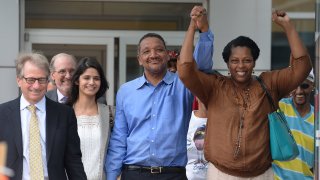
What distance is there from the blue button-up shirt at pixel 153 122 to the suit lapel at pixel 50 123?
2.40 ft

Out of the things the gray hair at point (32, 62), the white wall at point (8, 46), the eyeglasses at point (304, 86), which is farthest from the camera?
the white wall at point (8, 46)

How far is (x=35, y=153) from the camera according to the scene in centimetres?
443

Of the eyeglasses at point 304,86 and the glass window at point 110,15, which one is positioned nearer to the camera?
the eyeglasses at point 304,86

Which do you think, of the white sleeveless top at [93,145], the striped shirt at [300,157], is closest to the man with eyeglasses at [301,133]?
the striped shirt at [300,157]

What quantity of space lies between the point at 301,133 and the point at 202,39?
5.64 feet

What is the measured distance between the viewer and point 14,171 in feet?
14.3

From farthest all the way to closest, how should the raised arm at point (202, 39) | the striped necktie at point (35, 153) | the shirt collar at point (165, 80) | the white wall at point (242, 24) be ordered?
1. the white wall at point (242, 24)
2. the shirt collar at point (165, 80)
3. the raised arm at point (202, 39)
4. the striped necktie at point (35, 153)

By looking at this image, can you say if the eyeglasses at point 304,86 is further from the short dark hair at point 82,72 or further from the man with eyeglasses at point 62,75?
the man with eyeglasses at point 62,75

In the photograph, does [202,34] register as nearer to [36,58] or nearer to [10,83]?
[36,58]

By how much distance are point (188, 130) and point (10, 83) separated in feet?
11.4

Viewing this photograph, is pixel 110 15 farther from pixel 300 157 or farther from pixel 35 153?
pixel 35 153

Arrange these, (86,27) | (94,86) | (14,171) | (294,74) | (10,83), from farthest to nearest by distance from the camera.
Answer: (86,27)
(10,83)
(94,86)
(294,74)
(14,171)

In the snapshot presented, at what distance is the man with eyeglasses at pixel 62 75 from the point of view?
6012 mm

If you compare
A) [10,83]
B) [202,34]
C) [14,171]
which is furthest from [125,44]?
[14,171]
